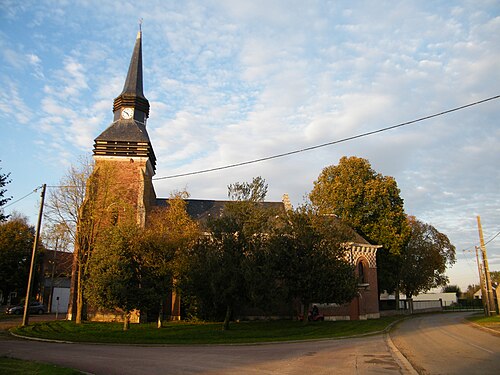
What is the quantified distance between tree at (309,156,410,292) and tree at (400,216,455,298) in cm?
543

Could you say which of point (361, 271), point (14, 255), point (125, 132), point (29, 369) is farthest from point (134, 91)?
point (29, 369)

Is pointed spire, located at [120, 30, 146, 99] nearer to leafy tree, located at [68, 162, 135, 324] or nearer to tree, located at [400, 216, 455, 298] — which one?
leafy tree, located at [68, 162, 135, 324]

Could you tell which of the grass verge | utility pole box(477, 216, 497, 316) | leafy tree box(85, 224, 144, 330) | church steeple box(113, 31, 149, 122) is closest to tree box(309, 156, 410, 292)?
utility pole box(477, 216, 497, 316)

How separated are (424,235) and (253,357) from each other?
48.3 metres

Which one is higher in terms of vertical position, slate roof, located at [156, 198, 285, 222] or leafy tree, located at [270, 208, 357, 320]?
slate roof, located at [156, 198, 285, 222]

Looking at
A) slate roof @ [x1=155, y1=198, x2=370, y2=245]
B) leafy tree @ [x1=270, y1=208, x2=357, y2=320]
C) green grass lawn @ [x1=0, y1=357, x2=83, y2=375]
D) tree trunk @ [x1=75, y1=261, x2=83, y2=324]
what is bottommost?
green grass lawn @ [x1=0, y1=357, x2=83, y2=375]

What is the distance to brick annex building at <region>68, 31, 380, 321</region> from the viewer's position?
31438 mm

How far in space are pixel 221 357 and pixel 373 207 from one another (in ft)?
104

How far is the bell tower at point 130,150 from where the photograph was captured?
34594 mm

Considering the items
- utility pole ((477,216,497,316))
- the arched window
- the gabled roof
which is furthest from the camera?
the arched window

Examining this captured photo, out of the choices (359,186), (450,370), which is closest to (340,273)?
(450,370)

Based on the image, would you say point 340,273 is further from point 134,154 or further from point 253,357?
point 134,154

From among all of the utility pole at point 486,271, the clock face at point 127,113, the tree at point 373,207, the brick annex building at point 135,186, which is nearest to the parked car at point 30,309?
the brick annex building at point 135,186

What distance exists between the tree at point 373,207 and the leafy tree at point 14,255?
37953 mm
